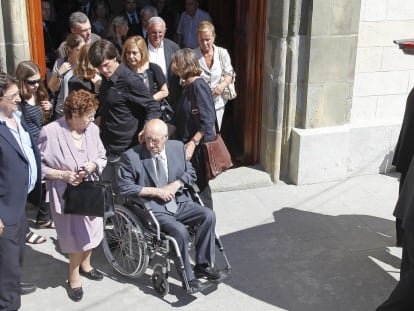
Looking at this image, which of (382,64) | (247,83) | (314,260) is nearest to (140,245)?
(314,260)

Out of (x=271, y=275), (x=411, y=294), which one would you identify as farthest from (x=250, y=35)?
(x=411, y=294)

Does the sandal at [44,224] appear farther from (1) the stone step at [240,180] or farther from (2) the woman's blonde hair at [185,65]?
(2) the woman's blonde hair at [185,65]

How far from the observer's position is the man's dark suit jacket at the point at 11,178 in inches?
168

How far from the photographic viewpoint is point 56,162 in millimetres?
4832

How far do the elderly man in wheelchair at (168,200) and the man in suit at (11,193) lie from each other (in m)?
0.86

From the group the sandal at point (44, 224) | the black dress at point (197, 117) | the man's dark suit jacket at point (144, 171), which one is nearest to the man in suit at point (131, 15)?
the black dress at point (197, 117)

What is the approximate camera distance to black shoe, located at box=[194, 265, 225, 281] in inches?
200

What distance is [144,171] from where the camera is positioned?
504cm

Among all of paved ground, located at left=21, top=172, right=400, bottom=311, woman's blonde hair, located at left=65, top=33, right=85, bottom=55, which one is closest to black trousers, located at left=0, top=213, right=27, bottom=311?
paved ground, located at left=21, top=172, right=400, bottom=311

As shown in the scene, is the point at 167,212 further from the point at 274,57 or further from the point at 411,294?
the point at 274,57

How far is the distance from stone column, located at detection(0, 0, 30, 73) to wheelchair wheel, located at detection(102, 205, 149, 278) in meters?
1.85

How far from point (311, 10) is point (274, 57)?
627mm

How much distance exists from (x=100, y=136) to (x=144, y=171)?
0.90m

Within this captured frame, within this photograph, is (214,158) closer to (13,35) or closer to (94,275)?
(94,275)
